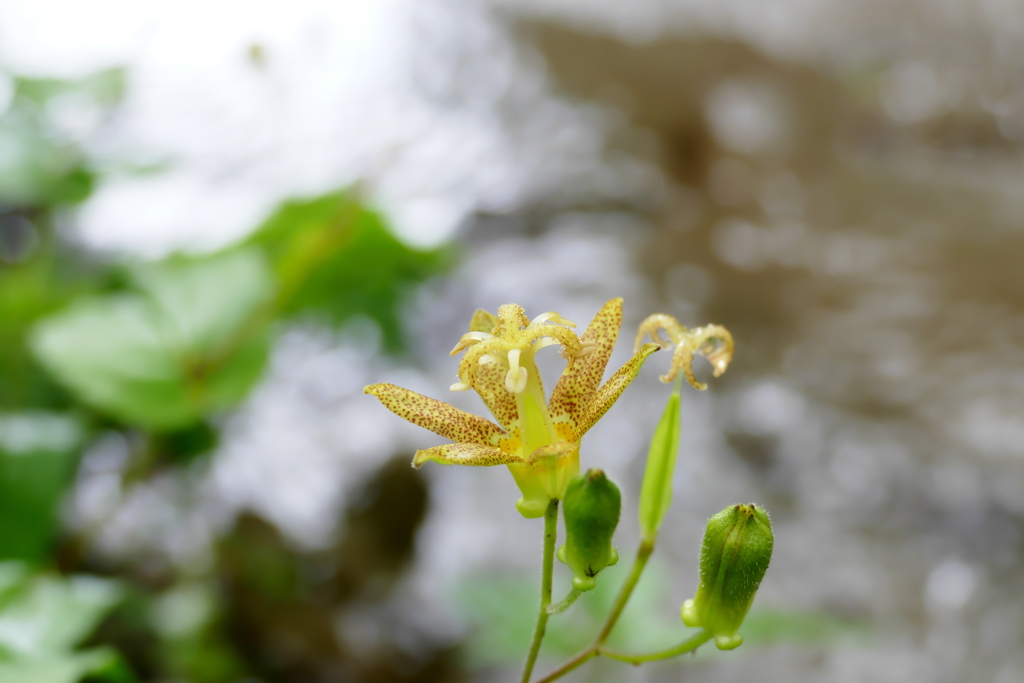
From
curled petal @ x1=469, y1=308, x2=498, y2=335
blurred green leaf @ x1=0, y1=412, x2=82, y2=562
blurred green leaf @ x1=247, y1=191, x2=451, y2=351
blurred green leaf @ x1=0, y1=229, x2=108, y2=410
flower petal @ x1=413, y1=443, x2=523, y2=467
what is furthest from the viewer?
blurred green leaf @ x1=0, y1=229, x2=108, y2=410

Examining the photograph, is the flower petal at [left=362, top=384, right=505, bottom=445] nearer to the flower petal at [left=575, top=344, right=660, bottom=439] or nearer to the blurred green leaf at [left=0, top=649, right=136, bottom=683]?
the flower petal at [left=575, top=344, right=660, bottom=439]

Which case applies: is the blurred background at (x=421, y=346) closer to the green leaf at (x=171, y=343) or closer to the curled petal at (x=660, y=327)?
the green leaf at (x=171, y=343)

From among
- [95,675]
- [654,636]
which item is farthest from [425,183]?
[95,675]

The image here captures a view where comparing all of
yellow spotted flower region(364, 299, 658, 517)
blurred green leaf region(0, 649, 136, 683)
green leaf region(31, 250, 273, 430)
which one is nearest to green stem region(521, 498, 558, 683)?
yellow spotted flower region(364, 299, 658, 517)

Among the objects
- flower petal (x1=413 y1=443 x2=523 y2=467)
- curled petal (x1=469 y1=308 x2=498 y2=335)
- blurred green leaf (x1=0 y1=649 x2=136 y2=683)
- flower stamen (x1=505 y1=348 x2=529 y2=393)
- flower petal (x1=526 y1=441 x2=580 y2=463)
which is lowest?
blurred green leaf (x1=0 y1=649 x2=136 y2=683)

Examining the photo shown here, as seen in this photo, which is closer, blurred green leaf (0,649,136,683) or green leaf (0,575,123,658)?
blurred green leaf (0,649,136,683)

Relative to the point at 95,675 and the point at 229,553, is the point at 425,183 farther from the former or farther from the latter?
the point at 95,675

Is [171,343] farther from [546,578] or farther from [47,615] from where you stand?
[546,578]

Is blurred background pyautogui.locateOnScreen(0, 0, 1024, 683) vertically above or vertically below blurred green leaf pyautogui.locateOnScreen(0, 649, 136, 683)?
above
